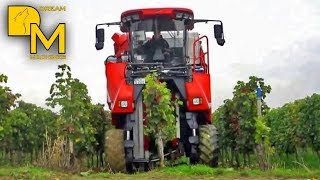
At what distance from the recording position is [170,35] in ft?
52.2

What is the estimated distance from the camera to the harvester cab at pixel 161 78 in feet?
48.8

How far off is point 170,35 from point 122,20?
1338mm

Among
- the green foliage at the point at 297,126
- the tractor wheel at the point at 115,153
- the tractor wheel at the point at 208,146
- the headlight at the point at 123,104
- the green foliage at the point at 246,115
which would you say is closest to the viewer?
the tractor wheel at the point at 115,153

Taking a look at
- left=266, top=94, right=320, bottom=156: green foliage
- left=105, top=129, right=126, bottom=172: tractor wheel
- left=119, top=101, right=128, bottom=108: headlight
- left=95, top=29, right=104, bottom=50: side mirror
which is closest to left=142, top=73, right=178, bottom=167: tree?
left=119, top=101, right=128, bottom=108: headlight

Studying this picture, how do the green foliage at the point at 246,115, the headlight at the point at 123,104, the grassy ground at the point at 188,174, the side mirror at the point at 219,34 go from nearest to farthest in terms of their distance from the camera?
the grassy ground at the point at 188,174 → the headlight at the point at 123,104 → the side mirror at the point at 219,34 → the green foliage at the point at 246,115

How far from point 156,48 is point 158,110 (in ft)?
5.73

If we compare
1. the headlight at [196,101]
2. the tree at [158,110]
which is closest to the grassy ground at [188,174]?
the tree at [158,110]

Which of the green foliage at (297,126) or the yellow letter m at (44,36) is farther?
the green foliage at (297,126)

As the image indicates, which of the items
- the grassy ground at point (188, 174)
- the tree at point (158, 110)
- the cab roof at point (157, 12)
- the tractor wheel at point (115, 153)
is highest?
the cab roof at point (157, 12)

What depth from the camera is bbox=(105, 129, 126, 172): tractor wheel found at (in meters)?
14.6

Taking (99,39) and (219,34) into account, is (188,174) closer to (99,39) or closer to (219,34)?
(219,34)

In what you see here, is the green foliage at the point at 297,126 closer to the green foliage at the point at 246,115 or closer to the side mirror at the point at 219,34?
the green foliage at the point at 246,115

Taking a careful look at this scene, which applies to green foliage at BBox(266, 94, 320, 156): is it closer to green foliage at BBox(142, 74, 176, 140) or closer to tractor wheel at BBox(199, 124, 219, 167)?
tractor wheel at BBox(199, 124, 219, 167)

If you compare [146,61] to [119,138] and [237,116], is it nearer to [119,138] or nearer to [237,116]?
[119,138]
